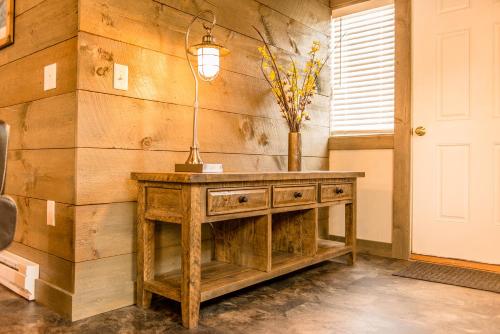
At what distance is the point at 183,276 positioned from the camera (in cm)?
174

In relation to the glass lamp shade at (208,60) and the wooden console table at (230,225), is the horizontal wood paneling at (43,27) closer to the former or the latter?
the glass lamp shade at (208,60)

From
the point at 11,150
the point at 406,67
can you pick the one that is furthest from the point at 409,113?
the point at 11,150

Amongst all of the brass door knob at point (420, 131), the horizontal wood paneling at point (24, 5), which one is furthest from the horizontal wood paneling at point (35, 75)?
the brass door knob at point (420, 131)

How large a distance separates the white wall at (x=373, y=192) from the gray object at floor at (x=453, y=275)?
42cm

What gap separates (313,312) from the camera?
6.25ft

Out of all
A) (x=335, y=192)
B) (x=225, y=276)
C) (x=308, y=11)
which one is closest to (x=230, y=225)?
(x=225, y=276)

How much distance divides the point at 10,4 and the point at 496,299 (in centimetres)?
308

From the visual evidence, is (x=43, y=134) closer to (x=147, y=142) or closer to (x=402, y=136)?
(x=147, y=142)

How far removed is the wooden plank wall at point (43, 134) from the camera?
184 cm

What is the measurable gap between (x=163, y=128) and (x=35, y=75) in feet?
2.33

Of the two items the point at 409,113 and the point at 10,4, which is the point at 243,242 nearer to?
the point at 409,113

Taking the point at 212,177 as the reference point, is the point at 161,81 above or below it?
above

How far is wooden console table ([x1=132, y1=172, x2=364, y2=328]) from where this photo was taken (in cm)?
173

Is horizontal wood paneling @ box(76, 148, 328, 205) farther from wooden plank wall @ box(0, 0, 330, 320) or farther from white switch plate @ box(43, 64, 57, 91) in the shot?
white switch plate @ box(43, 64, 57, 91)
